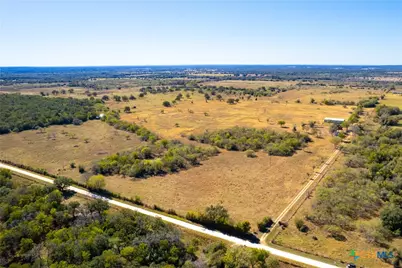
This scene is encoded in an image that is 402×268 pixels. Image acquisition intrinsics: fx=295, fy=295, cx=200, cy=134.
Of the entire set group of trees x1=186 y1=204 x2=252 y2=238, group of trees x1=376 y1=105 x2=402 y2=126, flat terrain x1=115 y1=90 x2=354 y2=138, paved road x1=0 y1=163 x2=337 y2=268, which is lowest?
paved road x1=0 y1=163 x2=337 y2=268

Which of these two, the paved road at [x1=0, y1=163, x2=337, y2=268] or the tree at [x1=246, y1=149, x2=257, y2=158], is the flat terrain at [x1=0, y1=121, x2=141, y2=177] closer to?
the paved road at [x1=0, y1=163, x2=337, y2=268]

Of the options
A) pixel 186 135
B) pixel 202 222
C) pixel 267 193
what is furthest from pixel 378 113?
pixel 202 222

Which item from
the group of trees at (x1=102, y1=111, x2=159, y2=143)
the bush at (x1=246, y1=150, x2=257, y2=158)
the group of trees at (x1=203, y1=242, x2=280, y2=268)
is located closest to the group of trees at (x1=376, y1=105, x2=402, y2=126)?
the bush at (x1=246, y1=150, x2=257, y2=158)

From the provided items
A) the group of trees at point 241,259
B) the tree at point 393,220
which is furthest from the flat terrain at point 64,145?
the tree at point 393,220

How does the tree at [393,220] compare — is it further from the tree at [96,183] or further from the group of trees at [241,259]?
the tree at [96,183]

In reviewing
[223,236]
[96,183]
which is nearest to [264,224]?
[223,236]
